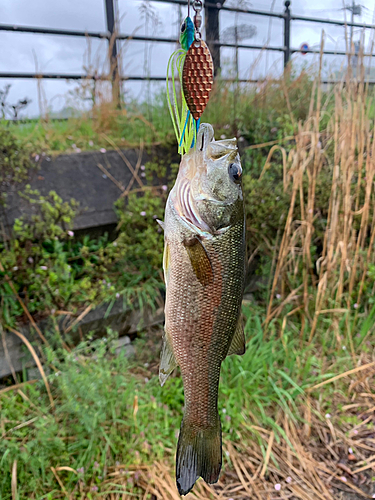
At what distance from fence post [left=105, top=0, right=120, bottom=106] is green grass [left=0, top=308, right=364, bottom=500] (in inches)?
96.2

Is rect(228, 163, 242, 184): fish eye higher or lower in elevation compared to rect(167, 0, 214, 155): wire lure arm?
lower

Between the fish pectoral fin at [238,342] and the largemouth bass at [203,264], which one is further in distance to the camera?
the fish pectoral fin at [238,342]

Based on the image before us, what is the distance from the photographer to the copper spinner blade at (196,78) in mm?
778

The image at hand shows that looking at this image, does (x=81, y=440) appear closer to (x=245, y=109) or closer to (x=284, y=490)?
(x=284, y=490)

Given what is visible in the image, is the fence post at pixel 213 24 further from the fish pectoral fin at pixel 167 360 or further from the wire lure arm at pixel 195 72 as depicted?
the fish pectoral fin at pixel 167 360

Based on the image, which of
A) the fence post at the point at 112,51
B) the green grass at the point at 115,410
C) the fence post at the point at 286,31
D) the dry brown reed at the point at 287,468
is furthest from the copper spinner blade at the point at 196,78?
the fence post at the point at 286,31

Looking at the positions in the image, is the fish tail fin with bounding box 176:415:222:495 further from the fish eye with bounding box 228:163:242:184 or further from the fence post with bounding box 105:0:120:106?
the fence post with bounding box 105:0:120:106

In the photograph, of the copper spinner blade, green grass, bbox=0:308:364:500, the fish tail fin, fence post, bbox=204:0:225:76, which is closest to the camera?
the copper spinner blade

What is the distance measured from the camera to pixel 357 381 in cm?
240

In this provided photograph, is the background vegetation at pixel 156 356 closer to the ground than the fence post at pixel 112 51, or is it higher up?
closer to the ground

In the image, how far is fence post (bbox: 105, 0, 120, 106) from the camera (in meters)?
3.41

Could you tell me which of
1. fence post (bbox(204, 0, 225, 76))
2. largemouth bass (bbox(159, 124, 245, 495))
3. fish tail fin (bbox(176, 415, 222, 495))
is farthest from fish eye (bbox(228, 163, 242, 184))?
fence post (bbox(204, 0, 225, 76))

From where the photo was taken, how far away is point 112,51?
148 inches

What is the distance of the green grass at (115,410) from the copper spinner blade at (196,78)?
5.00ft
